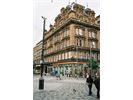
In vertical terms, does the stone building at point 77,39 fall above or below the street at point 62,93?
above

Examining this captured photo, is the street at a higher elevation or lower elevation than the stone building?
lower

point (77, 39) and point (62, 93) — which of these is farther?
point (77, 39)

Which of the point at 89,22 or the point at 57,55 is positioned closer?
the point at 89,22

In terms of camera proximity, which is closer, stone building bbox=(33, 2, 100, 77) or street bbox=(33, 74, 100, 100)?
street bbox=(33, 74, 100, 100)

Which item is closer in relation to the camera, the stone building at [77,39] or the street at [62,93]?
the street at [62,93]

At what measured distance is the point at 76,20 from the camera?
106 ft

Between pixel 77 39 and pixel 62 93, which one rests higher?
pixel 77 39

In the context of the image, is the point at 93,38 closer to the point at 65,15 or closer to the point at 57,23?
the point at 65,15

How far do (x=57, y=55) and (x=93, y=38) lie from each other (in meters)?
14.6

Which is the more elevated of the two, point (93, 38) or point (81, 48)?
point (93, 38)

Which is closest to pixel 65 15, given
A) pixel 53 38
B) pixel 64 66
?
pixel 53 38
